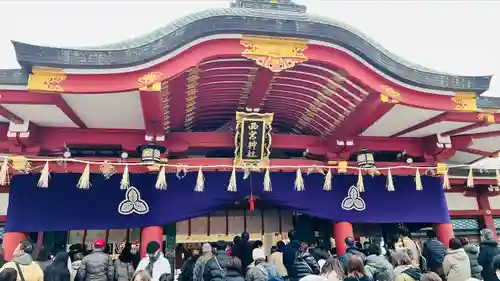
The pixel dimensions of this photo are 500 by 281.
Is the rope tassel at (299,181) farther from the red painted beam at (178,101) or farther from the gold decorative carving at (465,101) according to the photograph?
the gold decorative carving at (465,101)

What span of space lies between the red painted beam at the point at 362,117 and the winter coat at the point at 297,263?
279 cm

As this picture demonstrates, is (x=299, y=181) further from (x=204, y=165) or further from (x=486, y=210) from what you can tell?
(x=486, y=210)

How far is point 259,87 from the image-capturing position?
6.87m

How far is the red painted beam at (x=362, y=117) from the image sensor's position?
6.91 meters

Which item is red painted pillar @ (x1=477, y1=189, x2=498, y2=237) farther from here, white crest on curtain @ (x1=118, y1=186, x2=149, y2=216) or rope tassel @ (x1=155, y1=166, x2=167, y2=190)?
white crest on curtain @ (x1=118, y1=186, x2=149, y2=216)

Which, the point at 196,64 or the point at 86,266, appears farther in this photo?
the point at 196,64

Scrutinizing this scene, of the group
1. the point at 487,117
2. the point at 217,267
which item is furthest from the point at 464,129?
the point at 217,267

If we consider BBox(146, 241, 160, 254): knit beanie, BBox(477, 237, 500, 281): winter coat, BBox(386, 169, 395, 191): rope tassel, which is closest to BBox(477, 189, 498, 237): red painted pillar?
BBox(386, 169, 395, 191): rope tassel

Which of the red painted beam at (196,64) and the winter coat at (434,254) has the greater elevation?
the red painted beam at (196,64)

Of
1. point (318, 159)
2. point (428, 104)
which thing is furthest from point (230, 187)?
point (428, 104)

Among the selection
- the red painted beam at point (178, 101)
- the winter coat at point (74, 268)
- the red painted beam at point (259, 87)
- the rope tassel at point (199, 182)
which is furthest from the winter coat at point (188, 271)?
the red painted beam at point (259, 87)

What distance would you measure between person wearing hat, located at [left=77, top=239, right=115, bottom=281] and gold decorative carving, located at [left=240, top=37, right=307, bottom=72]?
367cm

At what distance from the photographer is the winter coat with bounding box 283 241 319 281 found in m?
5.84

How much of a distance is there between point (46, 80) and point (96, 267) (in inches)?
111
